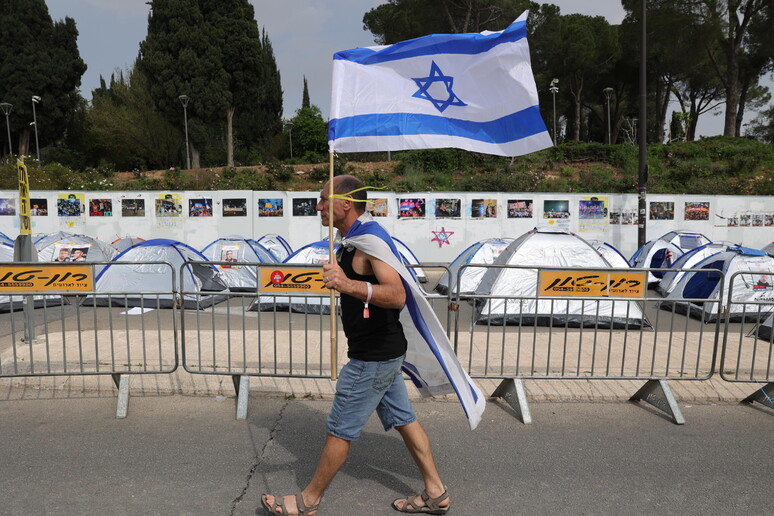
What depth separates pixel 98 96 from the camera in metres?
37.9

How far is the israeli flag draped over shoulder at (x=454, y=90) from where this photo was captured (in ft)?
11.8

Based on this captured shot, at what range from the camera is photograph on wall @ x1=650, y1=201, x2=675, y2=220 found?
16.8m

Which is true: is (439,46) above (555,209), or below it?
above

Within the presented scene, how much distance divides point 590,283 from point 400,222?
38.1ft

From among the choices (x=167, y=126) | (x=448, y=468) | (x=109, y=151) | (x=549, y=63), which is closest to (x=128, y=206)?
(x=448, y=468)

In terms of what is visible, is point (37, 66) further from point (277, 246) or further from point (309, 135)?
point (277, 246)

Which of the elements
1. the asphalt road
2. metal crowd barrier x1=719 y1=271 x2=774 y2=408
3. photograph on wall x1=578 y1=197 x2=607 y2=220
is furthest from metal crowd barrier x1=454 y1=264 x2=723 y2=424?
photograph on wall x1=578 y1=197 x2=607 y2=220

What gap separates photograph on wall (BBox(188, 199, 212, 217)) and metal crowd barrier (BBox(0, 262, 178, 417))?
22.6ft

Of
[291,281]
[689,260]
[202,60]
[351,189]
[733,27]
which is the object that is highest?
[733,27]

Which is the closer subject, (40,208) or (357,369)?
(357,369)

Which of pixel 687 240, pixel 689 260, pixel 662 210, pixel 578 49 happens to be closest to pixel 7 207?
pixel 689 260

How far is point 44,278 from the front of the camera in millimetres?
4652

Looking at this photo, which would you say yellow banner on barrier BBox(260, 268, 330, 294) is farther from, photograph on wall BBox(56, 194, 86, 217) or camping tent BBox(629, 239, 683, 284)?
photograph on wall BBox(56, 194, 86, 217)

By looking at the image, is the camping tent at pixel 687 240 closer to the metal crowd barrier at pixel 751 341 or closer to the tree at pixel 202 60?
the metal crowd barrier at pixel 751 341
